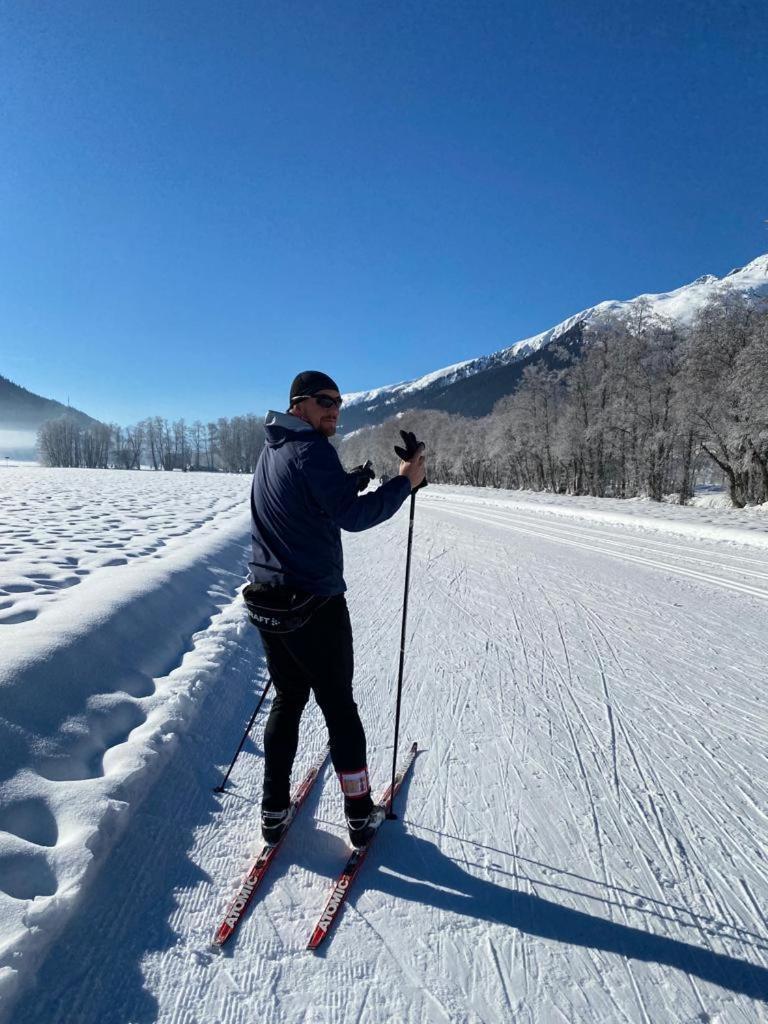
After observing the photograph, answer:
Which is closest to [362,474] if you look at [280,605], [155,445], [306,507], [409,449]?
[306,507]

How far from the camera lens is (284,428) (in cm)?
249

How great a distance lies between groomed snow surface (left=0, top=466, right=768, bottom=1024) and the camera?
1.91m

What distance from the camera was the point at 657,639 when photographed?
5.47 meters

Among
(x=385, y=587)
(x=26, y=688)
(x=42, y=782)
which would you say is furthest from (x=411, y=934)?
(x=385, y=587)

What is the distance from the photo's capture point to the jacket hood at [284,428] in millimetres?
2473

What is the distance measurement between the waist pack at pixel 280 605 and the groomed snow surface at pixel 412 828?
3.86 feet

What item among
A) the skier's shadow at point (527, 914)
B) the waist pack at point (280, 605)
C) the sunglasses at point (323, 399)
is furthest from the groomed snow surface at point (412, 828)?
the sunglasses at point (323, 399)

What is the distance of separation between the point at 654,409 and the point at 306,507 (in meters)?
38.3

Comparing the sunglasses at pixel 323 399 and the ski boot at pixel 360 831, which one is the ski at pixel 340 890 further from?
the sunglasses at pixel 323 399

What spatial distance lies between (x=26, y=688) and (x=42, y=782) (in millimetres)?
847

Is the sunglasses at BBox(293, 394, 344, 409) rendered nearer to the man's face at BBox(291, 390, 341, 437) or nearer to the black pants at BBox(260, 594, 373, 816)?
the man's face at BBox(291, 390, 341, 437)

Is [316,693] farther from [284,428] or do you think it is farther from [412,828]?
[284,428]

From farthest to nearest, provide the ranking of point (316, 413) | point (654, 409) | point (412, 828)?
point (654, 409) < point (412, 828) < point (316, 413)

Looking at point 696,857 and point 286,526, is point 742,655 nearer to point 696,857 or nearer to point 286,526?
point 696,857
